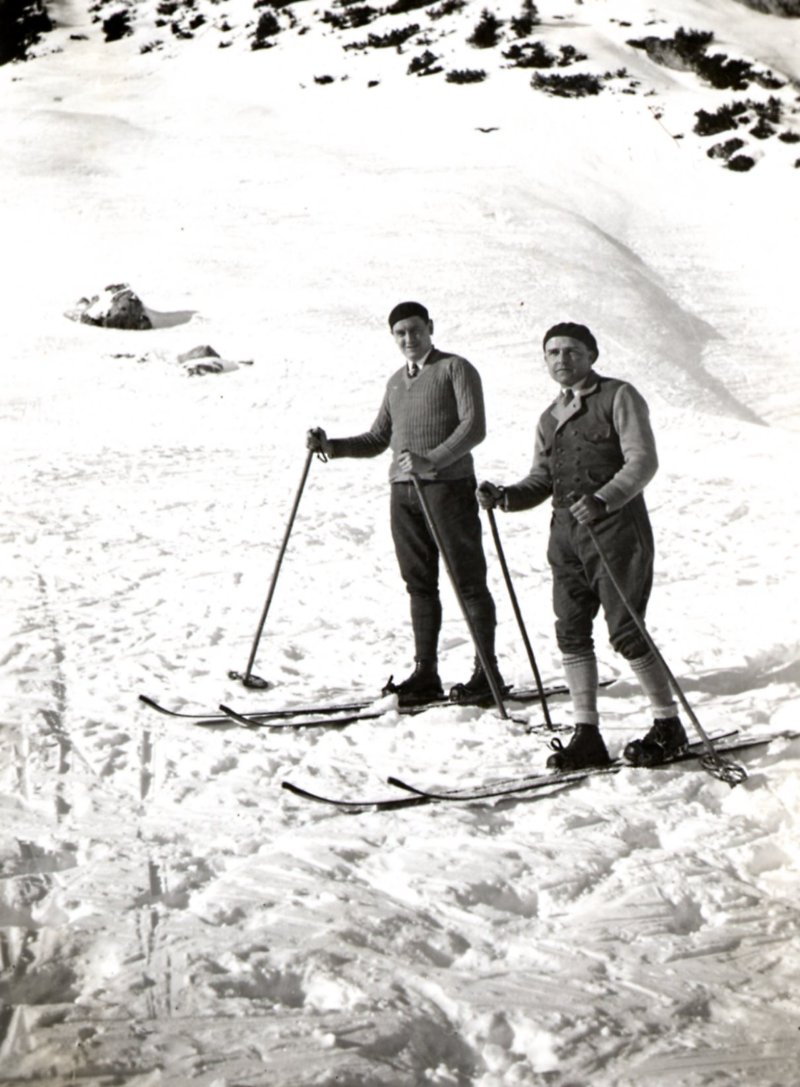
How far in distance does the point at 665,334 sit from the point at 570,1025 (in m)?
15.6

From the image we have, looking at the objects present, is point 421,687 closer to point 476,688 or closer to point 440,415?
point 476,688

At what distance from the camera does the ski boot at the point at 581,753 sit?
4.41m

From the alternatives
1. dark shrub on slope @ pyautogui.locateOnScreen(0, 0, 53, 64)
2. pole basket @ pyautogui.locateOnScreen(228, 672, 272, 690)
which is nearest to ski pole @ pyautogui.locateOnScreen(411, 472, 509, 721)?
pole basket @ pyautogui.locateOnScreen(228, 672, 272, 690)

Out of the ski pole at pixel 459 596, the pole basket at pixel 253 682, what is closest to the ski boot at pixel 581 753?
the ski pole at pixel 459 596

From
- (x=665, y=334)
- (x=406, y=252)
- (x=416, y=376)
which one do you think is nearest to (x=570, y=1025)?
(x=416, y=376)

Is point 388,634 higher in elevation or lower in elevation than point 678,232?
higher

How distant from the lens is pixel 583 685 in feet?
14.8

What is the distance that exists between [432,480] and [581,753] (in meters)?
1.47

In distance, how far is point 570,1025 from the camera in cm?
273

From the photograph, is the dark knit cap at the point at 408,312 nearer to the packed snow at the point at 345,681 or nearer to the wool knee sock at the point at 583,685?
the packed snow at the point at 345,681

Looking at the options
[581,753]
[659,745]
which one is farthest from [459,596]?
[659,745]

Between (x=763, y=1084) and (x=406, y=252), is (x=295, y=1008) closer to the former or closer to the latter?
(x=763, y=1084)

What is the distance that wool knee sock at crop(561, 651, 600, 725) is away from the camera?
14.8 feet

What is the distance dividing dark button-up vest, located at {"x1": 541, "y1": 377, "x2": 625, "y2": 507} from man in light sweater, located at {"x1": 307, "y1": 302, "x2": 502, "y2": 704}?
68cm
